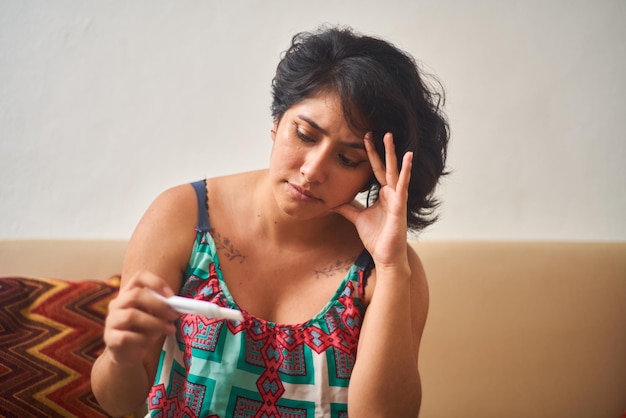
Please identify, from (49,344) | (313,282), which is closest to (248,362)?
(313,282)

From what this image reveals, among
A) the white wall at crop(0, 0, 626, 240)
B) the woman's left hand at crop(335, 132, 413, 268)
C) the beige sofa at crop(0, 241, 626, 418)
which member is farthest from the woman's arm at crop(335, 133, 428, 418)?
the white wall at crop(0, 0, 626, 240)

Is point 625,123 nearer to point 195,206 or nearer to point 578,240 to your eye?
point 578,240

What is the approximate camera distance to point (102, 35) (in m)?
1.60

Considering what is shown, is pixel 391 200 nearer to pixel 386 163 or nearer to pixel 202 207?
pixel 386 163

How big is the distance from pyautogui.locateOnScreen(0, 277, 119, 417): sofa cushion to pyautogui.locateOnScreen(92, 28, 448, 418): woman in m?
0.24

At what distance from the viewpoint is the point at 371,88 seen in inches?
38.3

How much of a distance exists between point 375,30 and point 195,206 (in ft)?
2.93

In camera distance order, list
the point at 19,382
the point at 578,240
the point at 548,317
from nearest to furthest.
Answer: the point at 19,382 < the point at 548,317 < the point at 578,240

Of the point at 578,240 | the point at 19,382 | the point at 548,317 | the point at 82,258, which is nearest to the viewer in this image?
the point at 19,382

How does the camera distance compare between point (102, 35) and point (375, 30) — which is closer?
point (102, 35)

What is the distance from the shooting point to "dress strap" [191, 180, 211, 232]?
110 centimetres

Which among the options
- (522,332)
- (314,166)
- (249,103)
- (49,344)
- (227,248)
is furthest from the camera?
(249,103)

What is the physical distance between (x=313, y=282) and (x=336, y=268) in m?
0.05

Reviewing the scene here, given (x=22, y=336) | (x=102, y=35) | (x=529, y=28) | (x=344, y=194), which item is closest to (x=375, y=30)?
(x=529, y=28)
